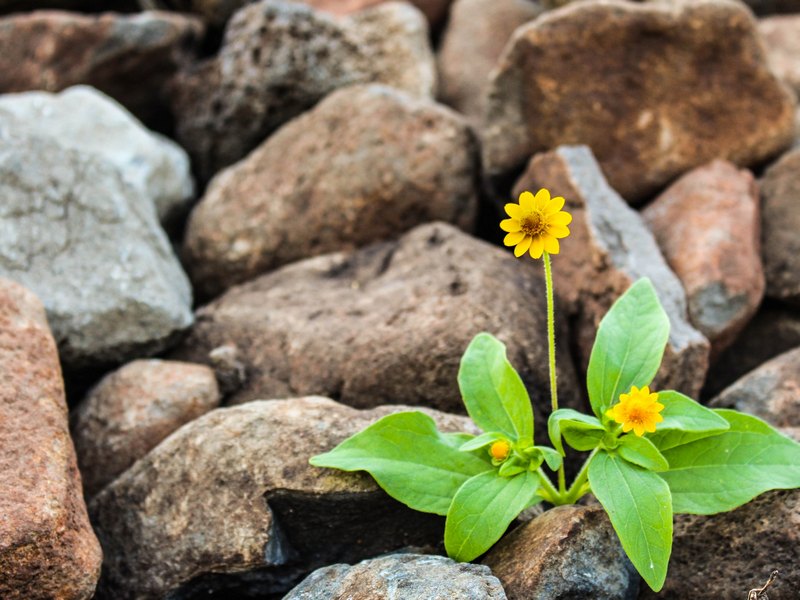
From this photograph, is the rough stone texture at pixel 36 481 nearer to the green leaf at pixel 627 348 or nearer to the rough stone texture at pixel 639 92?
the green leaf at pixel 627 348

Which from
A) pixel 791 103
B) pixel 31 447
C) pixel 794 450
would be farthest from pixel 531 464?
pixel 791 103

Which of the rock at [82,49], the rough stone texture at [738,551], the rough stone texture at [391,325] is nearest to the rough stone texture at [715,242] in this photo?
the rough stone texture at [391,325]

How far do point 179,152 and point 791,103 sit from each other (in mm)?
3037

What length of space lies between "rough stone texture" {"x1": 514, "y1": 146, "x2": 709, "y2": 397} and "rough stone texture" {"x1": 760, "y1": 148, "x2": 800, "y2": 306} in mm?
576

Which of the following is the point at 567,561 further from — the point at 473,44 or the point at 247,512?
the point at 473,44

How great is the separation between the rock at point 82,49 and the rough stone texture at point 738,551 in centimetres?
380

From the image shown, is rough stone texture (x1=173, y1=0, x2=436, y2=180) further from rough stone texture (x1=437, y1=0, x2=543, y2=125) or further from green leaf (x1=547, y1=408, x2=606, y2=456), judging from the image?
green leaf (x1=547, y1=408, x2=606, y2=456)

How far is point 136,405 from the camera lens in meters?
Result: 3.00

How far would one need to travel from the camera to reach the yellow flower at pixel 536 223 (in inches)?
88.7

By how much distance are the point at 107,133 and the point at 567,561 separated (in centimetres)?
324

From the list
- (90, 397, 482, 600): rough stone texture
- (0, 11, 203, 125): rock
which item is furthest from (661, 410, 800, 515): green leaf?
(0, 11, 203, 125): rock

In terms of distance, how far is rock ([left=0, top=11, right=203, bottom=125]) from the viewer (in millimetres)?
4715

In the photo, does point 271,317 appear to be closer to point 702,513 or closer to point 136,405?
point 136,405

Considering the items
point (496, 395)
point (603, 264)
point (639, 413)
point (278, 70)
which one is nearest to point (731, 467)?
point (639, 413)
